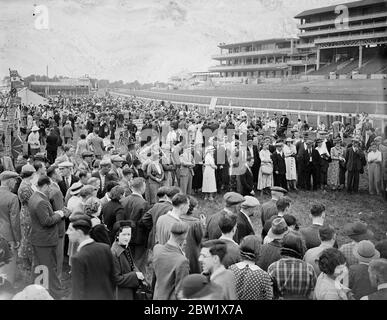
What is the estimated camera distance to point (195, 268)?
5020mm

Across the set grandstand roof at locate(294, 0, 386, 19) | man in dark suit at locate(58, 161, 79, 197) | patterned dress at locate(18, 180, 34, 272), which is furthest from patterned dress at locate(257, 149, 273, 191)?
grandstand roof at locate(294, 0, 386, 19)

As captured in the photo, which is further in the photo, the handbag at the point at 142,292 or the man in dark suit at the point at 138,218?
the man in dark suit at the point at 138,218

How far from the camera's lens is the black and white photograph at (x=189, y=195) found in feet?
12.9

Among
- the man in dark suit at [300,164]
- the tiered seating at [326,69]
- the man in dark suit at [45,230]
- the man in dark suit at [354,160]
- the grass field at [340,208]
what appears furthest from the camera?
the tiered seating at [326,69]

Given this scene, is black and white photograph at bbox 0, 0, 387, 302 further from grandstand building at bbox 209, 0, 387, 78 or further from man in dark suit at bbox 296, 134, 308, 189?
grandstand building at bbox 209, 0, 387, 78

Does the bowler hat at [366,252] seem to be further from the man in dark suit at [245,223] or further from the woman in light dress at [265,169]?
the woman in light dress at [265,169]

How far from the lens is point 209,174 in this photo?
11383 mm

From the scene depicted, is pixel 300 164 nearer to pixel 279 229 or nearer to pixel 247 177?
pixel 247 177

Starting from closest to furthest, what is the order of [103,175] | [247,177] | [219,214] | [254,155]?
[219,214] < [103,175] < [247,177] < [254,155]

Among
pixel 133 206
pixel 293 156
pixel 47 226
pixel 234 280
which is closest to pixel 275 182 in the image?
pixel 293 156

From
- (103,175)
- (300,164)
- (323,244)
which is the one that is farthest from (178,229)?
(300,164)

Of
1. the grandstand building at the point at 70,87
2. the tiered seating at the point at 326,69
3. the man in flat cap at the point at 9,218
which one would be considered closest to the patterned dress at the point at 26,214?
the man in flat cap at the point at 9,218

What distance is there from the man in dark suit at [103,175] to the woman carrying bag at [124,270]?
10.1ft

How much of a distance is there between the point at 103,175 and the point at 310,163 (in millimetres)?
6761
